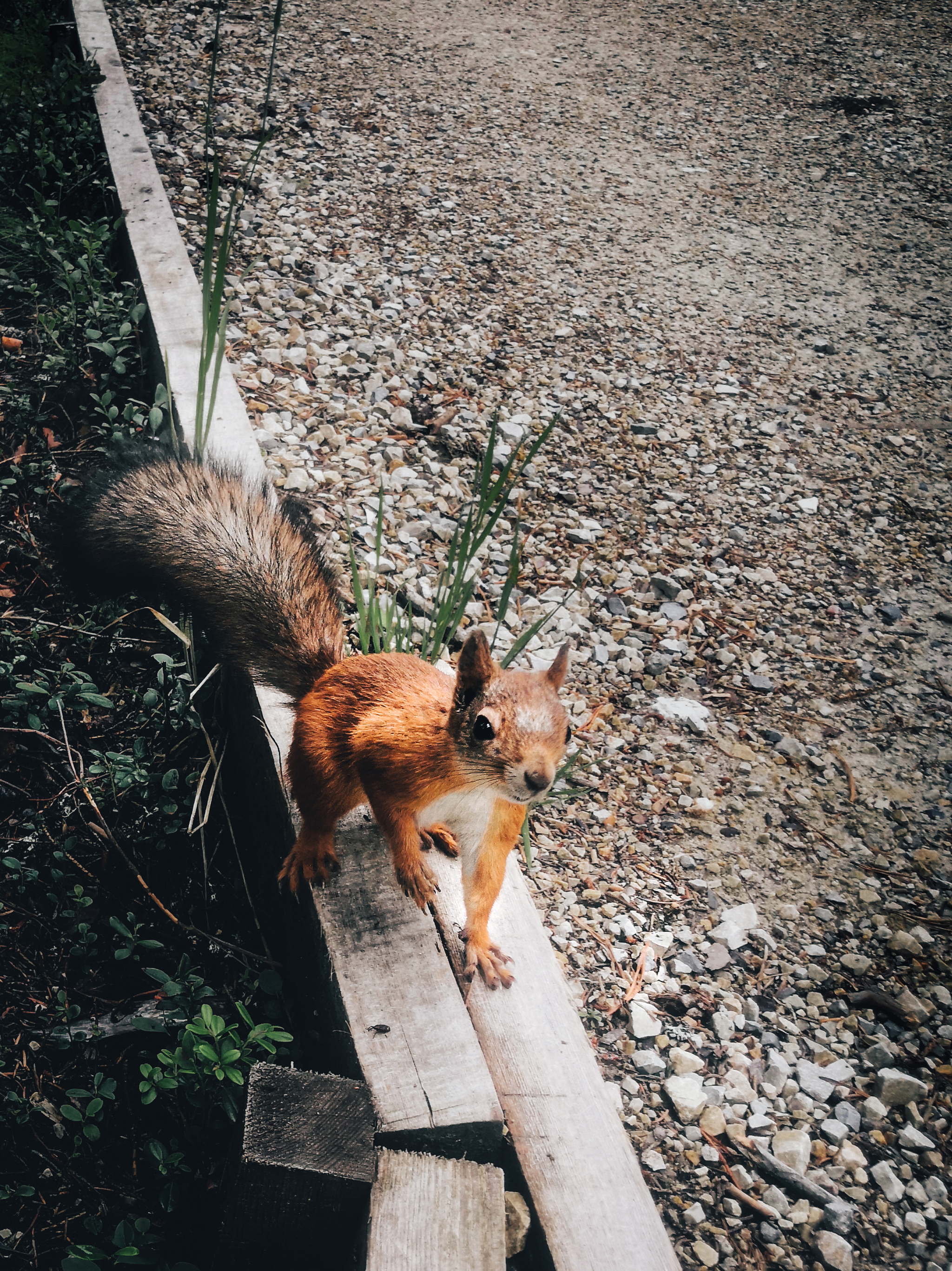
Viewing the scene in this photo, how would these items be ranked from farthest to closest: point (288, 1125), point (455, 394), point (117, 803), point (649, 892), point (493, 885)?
point (455, 394)
point (649, 892)
point (117, 803)
point (493, 885)
point (288, 1125)

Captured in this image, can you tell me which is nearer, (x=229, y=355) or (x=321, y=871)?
(x=321, y=871)

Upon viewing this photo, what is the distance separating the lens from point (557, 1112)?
142cm

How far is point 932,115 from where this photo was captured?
17.7 ft

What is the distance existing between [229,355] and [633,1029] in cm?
251

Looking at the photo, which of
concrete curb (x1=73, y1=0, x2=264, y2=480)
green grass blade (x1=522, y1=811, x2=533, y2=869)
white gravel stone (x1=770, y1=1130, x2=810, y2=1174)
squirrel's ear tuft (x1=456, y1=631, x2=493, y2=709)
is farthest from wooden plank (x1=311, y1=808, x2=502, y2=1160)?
concrete curb (x1=73, y1=0, x2=264, y2=480)

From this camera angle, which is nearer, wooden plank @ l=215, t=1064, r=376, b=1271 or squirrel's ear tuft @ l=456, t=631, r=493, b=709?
wooden plank @ l=215, t=1064, r=376, b=1271

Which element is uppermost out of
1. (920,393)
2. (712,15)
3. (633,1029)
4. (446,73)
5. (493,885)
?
(712,15)

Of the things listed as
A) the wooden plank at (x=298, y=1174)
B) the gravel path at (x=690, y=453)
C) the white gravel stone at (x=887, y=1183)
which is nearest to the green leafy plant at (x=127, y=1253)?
the wooden plank at (x=298, y=1174)

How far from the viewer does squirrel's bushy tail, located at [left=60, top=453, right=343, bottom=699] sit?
5.70 feet

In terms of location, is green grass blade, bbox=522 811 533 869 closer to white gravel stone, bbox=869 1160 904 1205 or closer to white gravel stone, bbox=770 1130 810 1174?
white gravel stone, bbox=770 1130 810 1174

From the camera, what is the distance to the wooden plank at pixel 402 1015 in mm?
1325

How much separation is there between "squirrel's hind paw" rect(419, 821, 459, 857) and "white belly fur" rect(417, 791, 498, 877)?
0.56ft

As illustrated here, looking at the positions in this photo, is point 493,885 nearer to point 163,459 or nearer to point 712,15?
point 163,459

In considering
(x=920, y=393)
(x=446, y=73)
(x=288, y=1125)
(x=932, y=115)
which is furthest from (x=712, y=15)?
(x=288, y=1125)
